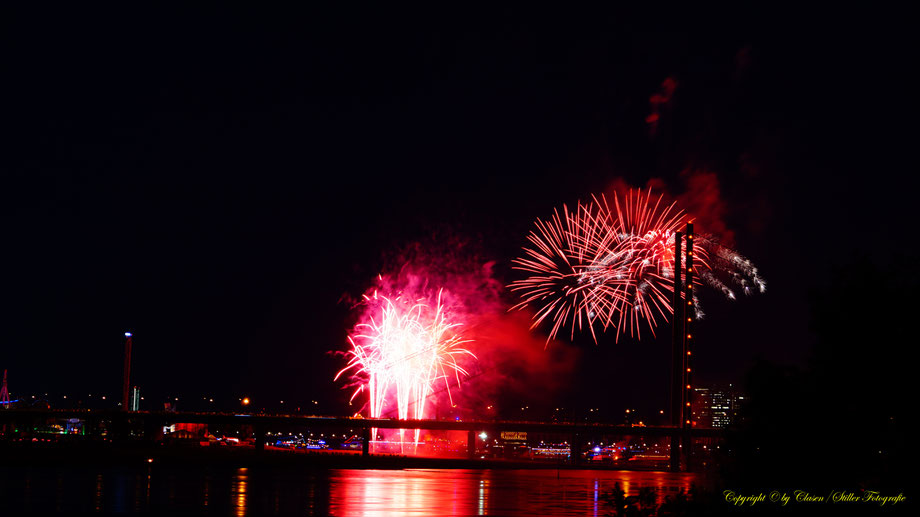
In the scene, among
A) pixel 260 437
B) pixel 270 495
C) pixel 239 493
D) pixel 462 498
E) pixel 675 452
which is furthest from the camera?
pixel 260 437

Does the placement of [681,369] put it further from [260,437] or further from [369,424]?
[260,437]

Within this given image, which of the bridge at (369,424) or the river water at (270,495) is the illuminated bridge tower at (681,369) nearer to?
the bridge at (369,424)

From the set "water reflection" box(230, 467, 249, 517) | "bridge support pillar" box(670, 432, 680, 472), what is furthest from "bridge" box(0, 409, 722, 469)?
"water reflection" box(230, 467, 249, 517)

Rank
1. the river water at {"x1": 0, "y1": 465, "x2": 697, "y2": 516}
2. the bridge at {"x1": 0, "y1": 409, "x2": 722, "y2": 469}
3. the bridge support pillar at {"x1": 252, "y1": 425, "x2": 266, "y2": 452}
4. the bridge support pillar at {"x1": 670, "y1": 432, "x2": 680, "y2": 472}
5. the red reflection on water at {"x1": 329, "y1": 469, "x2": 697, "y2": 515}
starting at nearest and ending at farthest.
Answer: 1. the river water at {"x1": 0, "y1": 465, "x2": 697, "y2": 516}
2. the red reflection on water at {"x1": 329, "y1": 469, "x2": 697, "y2": 515}
3. the bridge support pillar at {"x1": 670, "y1": 432, "x2": 680, "y2": 472}
4. the bridge at {"x1": 0, "y1": 409, "x2": 722, "y2": 469}
5. the bridge support pillar at {"x1": 252, "y1": 425, "x2": 266, "y2": 452}

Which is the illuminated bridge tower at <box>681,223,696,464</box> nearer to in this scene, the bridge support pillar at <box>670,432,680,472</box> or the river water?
the bridge support pillar at <box>670,432,680,472</box>

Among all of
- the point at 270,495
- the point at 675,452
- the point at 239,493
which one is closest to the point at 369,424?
the point at 675,452

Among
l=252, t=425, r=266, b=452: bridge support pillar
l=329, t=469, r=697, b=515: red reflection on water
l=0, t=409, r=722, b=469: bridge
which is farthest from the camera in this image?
l=252, t=425, r=266, b=452: bridge support pillar

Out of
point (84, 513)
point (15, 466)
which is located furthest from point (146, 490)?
point (15, 466)

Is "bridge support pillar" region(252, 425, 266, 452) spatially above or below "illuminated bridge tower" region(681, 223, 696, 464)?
below
